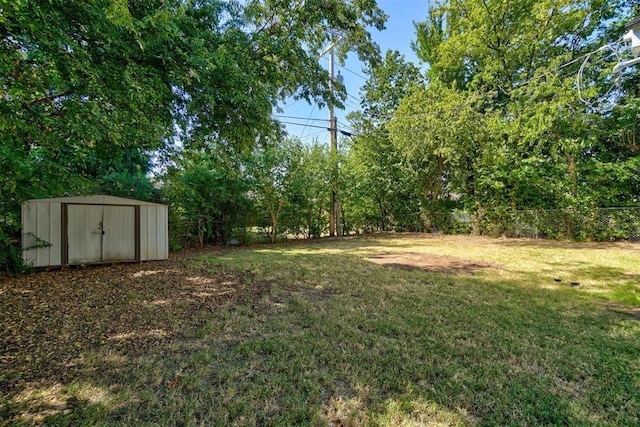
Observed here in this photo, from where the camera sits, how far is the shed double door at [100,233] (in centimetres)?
547

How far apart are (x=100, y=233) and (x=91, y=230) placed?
6.2 inches

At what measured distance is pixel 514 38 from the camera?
10672 mm

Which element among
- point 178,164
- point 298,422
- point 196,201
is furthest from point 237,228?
point 298,422

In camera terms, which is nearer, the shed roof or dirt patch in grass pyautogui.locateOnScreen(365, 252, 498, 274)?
the shed roof

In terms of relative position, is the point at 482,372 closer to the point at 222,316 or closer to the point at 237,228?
the point at 222,316

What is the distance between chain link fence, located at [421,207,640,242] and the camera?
884cm

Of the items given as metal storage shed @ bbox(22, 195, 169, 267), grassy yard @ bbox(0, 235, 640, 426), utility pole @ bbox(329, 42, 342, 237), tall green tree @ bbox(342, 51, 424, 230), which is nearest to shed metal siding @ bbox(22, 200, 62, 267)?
metal storage shed @ bbox(22, 195, 169, 267)

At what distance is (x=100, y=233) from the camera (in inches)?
228

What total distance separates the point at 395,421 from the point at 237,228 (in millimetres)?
9262

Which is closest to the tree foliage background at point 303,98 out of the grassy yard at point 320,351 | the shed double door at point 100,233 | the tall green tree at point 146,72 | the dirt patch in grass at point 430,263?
the tall green tree at point 146,72

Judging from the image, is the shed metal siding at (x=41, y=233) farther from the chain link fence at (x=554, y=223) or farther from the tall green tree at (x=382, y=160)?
the chain link fence at (x=554, y=223)

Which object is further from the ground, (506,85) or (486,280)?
(506,85)

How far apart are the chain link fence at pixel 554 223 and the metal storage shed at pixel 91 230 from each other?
11.5 meters

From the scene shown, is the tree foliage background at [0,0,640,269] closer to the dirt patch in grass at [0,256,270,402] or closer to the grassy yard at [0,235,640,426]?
the dirt patch in grass at [0,256,270,402]
